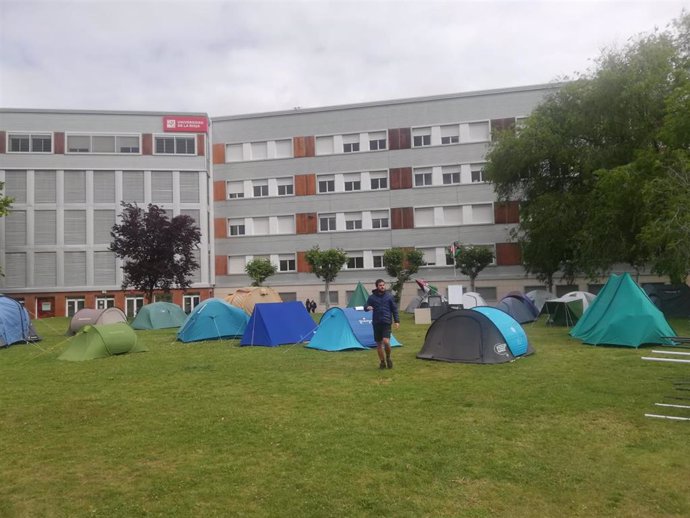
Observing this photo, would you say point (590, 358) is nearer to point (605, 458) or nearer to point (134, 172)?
point (605, 458)

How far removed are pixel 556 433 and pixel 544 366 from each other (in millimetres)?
5440

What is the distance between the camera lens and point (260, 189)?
145 ft

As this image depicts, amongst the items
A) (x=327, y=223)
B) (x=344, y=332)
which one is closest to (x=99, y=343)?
(x=344, y=332)

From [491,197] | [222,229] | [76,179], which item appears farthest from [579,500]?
[76,179]

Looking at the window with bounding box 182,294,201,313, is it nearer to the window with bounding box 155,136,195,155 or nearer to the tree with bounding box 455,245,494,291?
the window with bounding box 155,136,195,155

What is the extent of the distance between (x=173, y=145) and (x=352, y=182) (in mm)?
14345

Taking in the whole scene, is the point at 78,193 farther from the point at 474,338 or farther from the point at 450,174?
the point at 474,338

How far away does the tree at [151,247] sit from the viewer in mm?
32094

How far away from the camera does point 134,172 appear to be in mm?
43031

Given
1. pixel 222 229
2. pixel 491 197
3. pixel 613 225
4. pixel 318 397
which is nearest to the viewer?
pixel 318 397

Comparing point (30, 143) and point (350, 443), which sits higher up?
point (30, 143)

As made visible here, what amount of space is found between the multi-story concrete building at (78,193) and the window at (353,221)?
11219mm

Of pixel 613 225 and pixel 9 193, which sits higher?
pixel 9 193

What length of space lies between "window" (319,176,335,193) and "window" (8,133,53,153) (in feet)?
68.3
